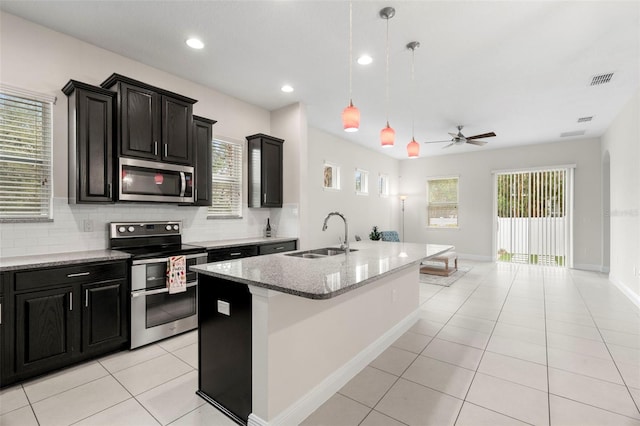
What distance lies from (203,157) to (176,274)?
1567 mm

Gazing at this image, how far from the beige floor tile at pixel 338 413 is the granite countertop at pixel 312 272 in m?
0.95

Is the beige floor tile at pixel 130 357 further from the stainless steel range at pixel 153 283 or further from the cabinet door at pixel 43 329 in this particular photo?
the cabinet door at pixel 43 329

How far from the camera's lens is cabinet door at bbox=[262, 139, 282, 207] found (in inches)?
183

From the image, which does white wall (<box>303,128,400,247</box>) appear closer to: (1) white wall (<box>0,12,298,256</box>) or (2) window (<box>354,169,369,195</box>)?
(2) window (<box>354,169,369,195</box>)

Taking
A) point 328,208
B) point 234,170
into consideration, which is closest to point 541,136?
point 328,208

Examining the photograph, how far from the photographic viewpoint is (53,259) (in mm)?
2547

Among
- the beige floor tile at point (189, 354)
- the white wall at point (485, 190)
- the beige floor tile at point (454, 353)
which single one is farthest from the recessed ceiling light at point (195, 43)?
the white wall at point (485, 190)

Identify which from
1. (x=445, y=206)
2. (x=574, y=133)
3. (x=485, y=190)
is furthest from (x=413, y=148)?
(x=445, y=206)

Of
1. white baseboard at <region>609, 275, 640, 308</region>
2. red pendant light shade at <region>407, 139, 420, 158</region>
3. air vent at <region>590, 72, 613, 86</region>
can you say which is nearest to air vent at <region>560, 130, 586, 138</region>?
air vent at <region>590, 72, 613, 86</region>

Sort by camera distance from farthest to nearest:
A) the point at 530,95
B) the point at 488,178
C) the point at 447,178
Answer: the point at 447,178 → the point at 488,178 → the point at 530,95

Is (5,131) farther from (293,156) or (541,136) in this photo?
(541,136)

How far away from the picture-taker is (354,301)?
8.28ft

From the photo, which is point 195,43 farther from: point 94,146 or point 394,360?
point 394,360

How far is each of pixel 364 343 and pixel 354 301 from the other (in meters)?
0.44
